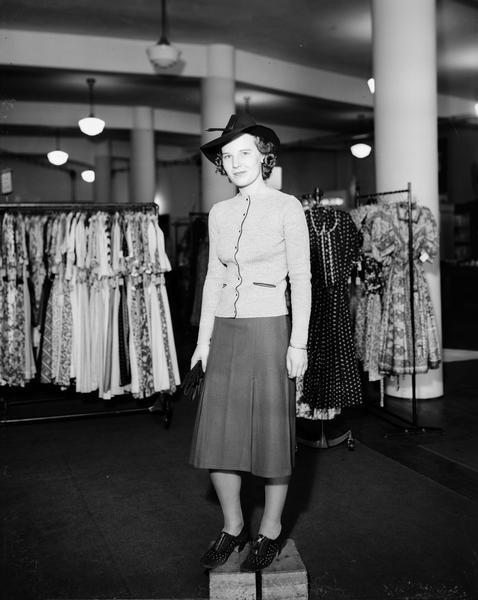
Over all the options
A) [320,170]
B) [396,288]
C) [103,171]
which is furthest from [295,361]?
[320,170]

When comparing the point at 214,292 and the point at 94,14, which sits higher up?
the point at 94,14

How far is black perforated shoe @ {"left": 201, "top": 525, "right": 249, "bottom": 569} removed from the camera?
7.58 feet

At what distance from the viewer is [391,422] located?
178 inches

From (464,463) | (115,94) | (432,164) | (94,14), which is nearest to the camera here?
(464,463)

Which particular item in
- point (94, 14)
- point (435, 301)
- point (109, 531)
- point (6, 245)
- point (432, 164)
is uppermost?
point (94, 14)

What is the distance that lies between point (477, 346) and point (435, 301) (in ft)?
10.2

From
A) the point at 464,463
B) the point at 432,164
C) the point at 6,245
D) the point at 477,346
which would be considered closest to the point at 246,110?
the point at 477,346

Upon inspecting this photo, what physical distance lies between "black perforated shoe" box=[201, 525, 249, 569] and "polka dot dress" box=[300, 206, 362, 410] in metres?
1.54

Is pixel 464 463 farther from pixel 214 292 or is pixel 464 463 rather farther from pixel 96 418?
pixel 96 418

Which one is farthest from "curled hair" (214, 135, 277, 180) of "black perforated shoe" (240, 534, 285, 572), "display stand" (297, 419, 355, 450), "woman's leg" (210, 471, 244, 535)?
"display stand" (297, 419, 355, 450)

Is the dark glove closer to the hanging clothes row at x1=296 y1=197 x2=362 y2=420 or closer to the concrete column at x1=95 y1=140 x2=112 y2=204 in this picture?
the hanging clothes row at x1=296 y1=197 x2=362 y2=420

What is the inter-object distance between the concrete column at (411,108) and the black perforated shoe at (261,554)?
3.10 metres

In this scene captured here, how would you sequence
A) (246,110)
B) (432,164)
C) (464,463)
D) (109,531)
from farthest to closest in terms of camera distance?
(246,110) < (432,164) < (464,463) < (109,531)

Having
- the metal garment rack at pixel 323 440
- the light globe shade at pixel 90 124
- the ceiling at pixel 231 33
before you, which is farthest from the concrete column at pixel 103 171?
the metal garment rack at pixel 323 440
